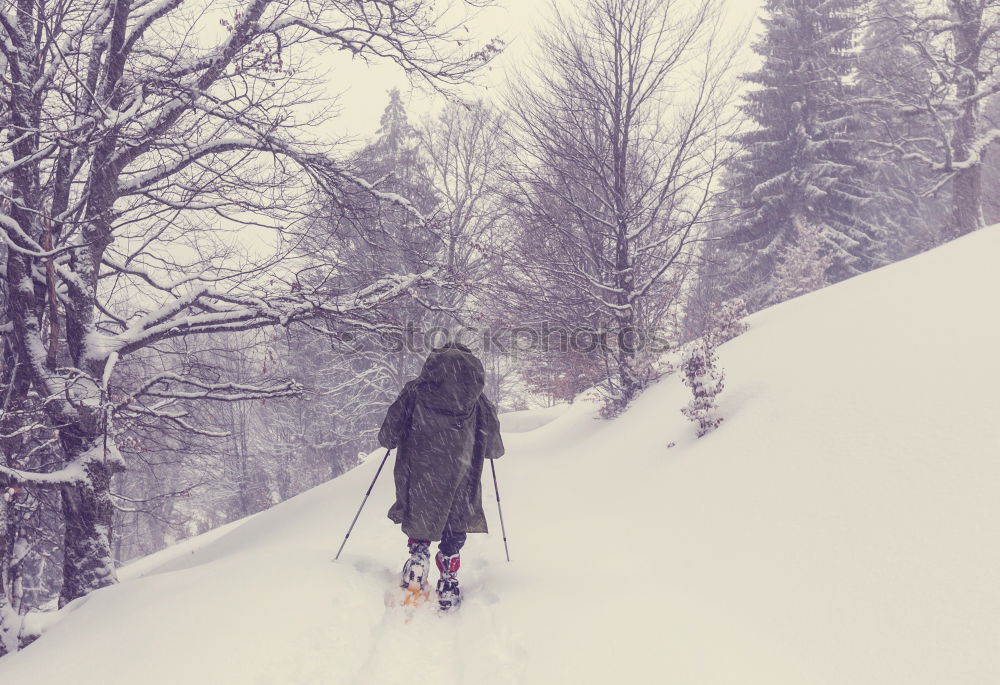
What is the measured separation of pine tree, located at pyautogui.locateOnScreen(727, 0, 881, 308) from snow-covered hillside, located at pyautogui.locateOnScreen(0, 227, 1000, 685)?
52.6 ft

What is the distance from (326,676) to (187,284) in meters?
5.42

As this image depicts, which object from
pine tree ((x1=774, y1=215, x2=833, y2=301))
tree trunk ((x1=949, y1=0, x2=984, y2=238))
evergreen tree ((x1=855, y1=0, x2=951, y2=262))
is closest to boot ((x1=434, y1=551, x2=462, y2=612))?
evergreen tree ((x1=855, y1=0, x2=951, y2=262))

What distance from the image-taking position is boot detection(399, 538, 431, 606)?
13.4 ft

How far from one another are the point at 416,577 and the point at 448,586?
10.0 inches

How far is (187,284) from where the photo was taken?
6.79 metres

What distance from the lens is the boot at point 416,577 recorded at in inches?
161

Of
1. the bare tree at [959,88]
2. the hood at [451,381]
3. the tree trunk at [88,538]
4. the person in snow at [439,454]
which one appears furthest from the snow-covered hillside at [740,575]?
the bare tree at [959,88]

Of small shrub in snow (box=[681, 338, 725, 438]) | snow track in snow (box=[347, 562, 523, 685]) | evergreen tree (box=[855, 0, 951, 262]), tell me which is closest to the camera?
snow track in snow (box=[347, 562, 523, 685])

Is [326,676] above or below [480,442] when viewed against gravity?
below

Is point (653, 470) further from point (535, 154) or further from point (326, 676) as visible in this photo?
point (535, 154)

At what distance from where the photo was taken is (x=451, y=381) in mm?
4469

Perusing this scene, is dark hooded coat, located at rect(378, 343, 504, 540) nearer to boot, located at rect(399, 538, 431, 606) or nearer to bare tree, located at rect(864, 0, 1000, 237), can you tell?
boot, located at rect(399, 538, 431, 606)

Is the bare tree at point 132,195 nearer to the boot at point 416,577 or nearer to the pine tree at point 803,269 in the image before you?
the boot at point 416,577

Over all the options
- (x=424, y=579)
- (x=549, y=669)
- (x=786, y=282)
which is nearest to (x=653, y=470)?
(x=424, y=579)
